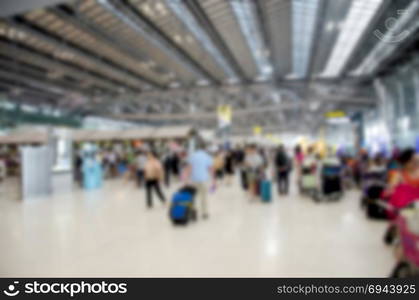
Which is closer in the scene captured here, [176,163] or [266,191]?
[266,191]

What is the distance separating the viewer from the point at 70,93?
2072 centimetres

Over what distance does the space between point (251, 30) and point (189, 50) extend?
3.55 m

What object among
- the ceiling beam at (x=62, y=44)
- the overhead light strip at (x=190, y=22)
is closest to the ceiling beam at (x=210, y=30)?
the overhead light strip at (x=190, y=22)

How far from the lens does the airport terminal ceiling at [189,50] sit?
4.54m

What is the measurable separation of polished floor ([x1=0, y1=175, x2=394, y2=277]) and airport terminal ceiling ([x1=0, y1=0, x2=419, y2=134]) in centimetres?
234

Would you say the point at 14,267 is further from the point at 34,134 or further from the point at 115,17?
the point at 34,134

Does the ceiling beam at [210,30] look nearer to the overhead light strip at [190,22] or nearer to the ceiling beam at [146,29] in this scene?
the overhead light strip at [190,22]

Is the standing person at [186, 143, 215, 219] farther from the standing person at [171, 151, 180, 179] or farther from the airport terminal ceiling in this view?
the standing person at [171, 151, 180, 179]

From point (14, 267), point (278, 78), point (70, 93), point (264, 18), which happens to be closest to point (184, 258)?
point (14, 267)

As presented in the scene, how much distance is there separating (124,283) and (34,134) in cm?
1943

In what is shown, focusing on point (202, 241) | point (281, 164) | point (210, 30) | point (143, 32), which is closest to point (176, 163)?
point (143, 32)

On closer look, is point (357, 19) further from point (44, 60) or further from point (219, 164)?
point (44, 60)

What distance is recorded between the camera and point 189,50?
13.1m

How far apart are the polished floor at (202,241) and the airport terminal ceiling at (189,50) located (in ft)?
7.69
